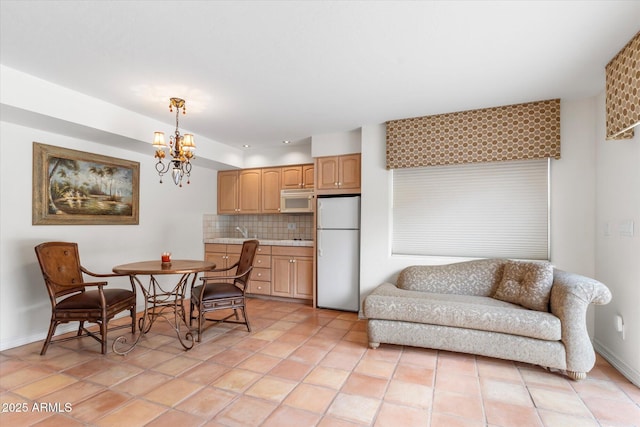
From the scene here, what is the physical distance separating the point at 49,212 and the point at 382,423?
365cm

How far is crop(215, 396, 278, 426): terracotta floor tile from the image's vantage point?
1.85m

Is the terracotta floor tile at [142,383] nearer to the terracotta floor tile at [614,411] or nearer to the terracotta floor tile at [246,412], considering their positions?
the terracotta floor tile at [246,412]

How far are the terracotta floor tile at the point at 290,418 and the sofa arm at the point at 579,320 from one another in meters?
2.00

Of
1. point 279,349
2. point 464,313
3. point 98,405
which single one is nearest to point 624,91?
point 464,313

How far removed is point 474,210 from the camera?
11.8 ft

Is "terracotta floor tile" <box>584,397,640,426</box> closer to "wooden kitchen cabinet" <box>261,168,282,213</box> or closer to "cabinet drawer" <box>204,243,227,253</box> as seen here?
"wooden kitchen cabinet" <box>261,168,282,213</box>

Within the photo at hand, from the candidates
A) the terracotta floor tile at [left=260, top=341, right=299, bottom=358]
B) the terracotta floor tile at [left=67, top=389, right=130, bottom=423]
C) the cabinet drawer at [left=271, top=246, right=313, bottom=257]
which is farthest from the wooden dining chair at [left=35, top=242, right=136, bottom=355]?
the cabinet drawer at [left=271, top=246, right=313, bottom=257]

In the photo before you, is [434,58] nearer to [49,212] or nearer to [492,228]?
[492,228]

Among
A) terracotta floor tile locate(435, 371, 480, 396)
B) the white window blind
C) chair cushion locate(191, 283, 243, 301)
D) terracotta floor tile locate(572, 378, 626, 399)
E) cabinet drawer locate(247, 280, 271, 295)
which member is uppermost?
the white window blind

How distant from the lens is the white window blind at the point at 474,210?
3.37 metres

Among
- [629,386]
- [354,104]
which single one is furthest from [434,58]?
[629,386]

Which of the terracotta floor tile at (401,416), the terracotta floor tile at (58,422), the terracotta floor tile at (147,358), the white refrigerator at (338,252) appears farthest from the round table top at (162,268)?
the terracotta floor tile at (401,416)

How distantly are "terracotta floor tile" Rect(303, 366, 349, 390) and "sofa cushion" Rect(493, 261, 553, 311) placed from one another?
1697mm

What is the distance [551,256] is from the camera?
3246 mm
